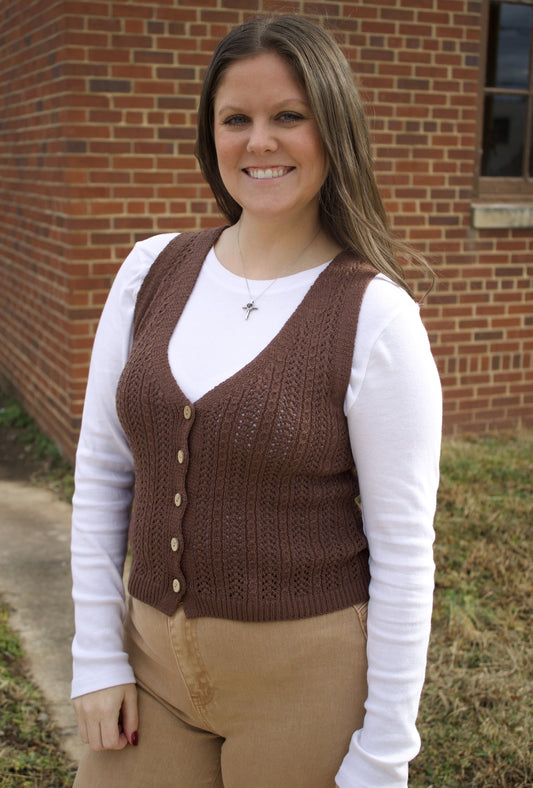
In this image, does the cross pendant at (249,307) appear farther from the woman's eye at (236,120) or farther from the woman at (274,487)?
the woman's eye at (236,120)

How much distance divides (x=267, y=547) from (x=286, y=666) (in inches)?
8.6

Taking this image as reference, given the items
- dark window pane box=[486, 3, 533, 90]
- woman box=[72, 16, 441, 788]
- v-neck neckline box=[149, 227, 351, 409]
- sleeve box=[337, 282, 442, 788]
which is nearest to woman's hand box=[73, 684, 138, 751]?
woman box=[72, 16, 441, 788]

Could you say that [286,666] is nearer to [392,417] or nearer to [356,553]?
[356,553]

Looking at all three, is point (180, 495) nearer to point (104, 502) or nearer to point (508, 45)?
point (104, 502)

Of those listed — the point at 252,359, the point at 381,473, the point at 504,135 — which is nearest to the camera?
the point at 381,473

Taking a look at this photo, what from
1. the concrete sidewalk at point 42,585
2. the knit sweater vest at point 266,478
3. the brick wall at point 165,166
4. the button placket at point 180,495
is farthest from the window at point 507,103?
the button placket at point 180,495

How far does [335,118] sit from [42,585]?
2.79 metres

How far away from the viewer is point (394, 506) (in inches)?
59.7

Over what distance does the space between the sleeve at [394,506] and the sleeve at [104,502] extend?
51cm

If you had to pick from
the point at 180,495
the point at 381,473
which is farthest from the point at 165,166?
the point at 381,473

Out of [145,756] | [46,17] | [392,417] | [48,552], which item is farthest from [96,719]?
[46,17]

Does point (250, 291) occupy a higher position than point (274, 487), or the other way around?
point (250, 291)

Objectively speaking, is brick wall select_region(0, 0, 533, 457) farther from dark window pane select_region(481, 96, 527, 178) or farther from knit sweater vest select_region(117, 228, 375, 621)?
knit sweater vest select_region(117, 228, 375, 621)

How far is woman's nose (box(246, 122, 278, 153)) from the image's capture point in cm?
164
